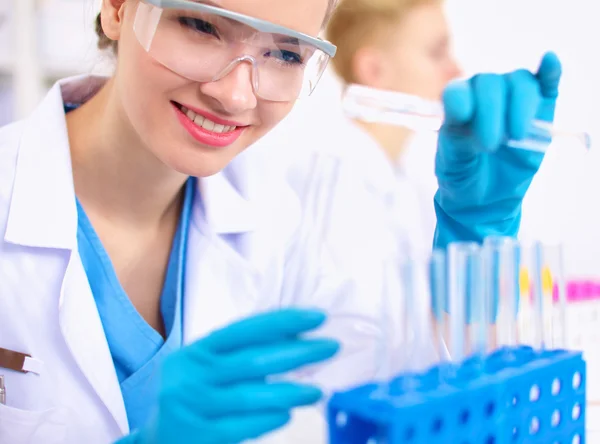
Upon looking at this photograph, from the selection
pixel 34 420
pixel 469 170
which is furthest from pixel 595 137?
pixel 34 420

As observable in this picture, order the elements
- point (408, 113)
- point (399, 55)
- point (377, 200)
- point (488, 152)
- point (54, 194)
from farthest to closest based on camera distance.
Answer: point (399, 55) → point (377, 200) → point (54, 194) → point (488, 152) → point (408, 113)

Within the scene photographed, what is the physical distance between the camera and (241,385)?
56 centimetres

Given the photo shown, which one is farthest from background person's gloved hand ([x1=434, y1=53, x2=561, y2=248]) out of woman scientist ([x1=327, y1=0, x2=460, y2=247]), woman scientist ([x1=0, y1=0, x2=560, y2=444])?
woman scientist ([x1=327, y1=0, x2=460, y2=247])

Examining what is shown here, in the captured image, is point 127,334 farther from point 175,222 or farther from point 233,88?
point 233,88

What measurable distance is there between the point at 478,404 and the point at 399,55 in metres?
2.03

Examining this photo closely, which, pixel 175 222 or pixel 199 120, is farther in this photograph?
pixel 175 222

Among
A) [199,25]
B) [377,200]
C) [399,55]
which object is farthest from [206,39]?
[399,55]

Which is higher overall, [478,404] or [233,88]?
[233,88]

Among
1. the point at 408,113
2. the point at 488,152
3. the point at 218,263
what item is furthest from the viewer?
the point at 218,263

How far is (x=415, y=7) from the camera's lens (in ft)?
7.61

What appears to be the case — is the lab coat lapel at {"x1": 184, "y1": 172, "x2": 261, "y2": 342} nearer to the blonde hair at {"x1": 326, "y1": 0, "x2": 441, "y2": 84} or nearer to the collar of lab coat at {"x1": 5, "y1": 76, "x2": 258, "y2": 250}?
the collar of lab coat at {"x1": 5, "y1": 76, "x2": 258, "y2": 250}

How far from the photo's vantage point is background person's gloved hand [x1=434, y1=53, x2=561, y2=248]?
0.73 metres

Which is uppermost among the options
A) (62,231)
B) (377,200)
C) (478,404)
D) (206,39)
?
(377,200)

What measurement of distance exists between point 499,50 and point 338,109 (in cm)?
81
